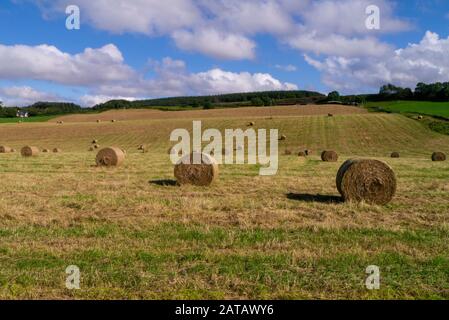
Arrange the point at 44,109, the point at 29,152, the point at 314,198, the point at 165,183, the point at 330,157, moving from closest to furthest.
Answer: the point at 314,198 < the point at 165,183 < the point at 330,157 < the point at 29,152 < the point at 44,109

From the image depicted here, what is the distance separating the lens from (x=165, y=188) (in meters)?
14.4

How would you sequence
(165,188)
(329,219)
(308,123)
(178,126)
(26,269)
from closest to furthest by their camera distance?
(26,269) < (329,219) < (165,188) < (308,123) < (178,126)

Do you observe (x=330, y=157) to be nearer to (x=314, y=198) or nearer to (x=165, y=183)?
(x=165, y=183)

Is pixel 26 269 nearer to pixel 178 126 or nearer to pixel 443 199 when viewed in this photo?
pixel 443 199

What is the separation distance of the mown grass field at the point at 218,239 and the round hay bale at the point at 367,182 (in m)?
0.38

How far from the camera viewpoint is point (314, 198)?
12.5m

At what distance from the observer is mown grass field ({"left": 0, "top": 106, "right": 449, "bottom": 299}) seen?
5.82m

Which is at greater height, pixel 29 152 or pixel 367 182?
pixel 367 182

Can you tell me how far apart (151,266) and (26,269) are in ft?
5.57

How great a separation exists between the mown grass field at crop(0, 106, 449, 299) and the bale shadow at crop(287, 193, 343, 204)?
3 centimetres

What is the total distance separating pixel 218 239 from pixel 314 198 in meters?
5.19

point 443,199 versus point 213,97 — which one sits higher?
point 213,97

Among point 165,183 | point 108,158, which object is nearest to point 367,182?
point 165,183

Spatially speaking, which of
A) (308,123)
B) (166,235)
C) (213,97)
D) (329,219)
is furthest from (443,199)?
(213,97)
